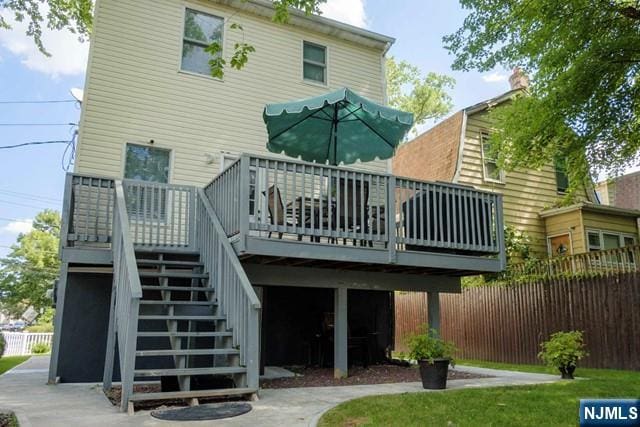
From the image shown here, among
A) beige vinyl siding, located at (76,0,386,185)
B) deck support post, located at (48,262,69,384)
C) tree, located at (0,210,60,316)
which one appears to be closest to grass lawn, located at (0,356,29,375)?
deck support post, located at (48,262,69,384)

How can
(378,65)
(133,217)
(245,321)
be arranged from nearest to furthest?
1. (245,321)
2. (133,217)
3. (378,65)

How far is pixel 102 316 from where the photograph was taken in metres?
7.11

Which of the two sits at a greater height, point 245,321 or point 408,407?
point 245,321

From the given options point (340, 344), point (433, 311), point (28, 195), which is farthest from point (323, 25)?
point (28, 195)

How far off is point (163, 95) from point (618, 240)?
42.4 ft

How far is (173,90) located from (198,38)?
4.27 ft

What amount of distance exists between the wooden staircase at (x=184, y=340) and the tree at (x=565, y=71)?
7107 mm

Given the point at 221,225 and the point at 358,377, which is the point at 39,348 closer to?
the point at 221,225

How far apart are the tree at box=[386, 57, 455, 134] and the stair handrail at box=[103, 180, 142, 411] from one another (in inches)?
749

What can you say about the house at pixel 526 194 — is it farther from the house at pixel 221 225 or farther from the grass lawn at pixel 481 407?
the grass lawn at pixel 481 407

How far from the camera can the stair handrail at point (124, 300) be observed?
452 centimetres

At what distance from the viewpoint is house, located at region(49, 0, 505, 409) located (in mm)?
5789

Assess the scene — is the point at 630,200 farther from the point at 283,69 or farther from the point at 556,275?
the point at 283,69

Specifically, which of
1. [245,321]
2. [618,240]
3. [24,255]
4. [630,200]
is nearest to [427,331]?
[245,321]
